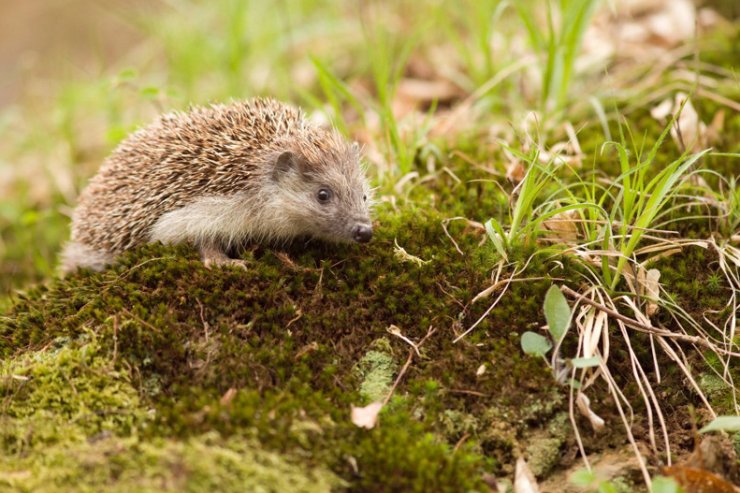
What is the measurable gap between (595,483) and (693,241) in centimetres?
196

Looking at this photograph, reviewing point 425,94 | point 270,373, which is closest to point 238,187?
point 270,373

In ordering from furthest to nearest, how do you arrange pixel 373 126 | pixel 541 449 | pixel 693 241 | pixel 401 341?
pixel 373 126 < pixel 693 241 < pixel 401 341 < pixel 541 449

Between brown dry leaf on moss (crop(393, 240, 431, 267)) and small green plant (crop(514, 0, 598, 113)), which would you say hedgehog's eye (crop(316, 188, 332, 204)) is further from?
small green plant (crop(514, 0, 598, 113))

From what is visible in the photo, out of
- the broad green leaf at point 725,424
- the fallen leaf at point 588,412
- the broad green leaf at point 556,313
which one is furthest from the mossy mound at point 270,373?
Answer: the broad green leaf at point 725,424

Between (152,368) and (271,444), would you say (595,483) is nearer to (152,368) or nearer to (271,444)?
(271,444)

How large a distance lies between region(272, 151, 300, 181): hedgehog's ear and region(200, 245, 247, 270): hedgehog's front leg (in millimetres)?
662

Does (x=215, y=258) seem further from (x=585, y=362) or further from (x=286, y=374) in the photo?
(x=585, y=362)

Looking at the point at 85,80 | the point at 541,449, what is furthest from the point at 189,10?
the point at 541,449

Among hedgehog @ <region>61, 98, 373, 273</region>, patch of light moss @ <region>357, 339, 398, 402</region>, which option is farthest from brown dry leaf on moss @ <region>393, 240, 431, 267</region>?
patch of light moss @ <region>357, 339, 398, 402</region>

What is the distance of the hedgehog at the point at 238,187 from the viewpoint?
4.77 meters

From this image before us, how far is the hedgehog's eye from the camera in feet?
16.0

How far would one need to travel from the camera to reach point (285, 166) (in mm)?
4891

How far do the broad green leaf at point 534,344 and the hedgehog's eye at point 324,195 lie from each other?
1.74 metres

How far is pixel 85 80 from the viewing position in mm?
10266
